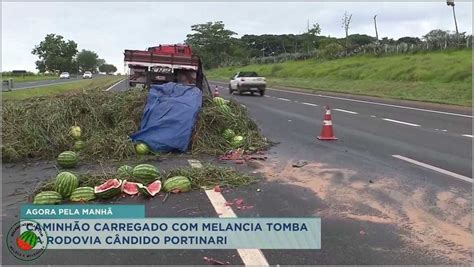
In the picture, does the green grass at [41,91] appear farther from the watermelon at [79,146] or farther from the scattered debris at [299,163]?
the scattered debris at [299,163]

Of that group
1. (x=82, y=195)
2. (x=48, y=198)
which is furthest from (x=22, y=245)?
(x=82, y=195)

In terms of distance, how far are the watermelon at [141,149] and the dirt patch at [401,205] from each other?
2.37 m

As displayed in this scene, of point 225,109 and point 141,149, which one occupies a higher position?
point 225,109

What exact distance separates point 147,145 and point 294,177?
9.77ft

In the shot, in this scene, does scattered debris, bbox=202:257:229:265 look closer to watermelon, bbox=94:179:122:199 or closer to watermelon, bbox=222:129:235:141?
watermelon, bbox=94:179:122:199

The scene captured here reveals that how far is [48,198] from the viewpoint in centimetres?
609

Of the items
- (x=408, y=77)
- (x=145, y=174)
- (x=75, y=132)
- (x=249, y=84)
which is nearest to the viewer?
(x=145, y=174)

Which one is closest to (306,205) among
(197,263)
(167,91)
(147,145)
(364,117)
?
(197,263)

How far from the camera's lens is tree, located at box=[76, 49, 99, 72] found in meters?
152

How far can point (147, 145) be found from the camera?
366 inches

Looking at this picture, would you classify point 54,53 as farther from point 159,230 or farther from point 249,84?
point 159,230

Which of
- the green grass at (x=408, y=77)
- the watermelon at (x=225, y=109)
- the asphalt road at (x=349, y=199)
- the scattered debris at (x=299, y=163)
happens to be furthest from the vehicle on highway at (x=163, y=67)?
the green grass at (x=408, y=77)

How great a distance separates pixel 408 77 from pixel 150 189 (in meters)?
32.3

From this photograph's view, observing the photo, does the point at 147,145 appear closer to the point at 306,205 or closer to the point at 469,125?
the point at 306,205
